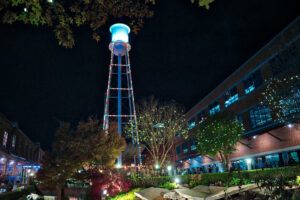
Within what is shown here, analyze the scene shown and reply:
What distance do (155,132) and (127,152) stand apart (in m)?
4.75

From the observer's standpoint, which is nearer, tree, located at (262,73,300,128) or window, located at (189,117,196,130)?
tree, located at (262,73,300,128)

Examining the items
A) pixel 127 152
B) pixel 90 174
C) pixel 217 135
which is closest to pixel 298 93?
pixel 217 135

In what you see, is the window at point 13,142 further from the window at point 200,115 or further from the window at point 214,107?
the window at point 214,107

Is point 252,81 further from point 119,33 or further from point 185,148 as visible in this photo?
point 185,148

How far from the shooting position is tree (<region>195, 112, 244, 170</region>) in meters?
28.5

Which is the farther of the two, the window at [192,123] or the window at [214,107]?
the window at [192,123]

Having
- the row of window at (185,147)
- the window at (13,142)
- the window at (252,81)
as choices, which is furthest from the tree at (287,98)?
the window at (13,142)

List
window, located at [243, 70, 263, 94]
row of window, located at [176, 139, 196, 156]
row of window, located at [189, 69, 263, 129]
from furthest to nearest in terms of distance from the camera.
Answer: row of window, located at [176, 139, 196, 156]
row of window, located at [189, 69, 263, 129]
window, located at [243, 70, 263, 94]

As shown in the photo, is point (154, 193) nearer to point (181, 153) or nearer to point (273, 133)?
point (273, 133)

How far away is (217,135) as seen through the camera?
2922cm

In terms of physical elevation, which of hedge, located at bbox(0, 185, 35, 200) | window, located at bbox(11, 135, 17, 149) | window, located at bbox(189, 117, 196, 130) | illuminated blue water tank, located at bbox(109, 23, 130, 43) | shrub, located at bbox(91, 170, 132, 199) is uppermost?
illuminated blue water tank, located at bbox(109, 23, 130, 43)

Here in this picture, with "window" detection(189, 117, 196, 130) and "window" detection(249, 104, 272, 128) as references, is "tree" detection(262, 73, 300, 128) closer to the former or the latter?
"window" detection(249, 104, 272, 128)

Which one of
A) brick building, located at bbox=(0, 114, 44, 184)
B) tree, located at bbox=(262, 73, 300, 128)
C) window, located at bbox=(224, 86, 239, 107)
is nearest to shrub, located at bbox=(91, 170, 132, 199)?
brick building, located at bbox=(0, 114, 44, 184)

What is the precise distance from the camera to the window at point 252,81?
94.0 ft
